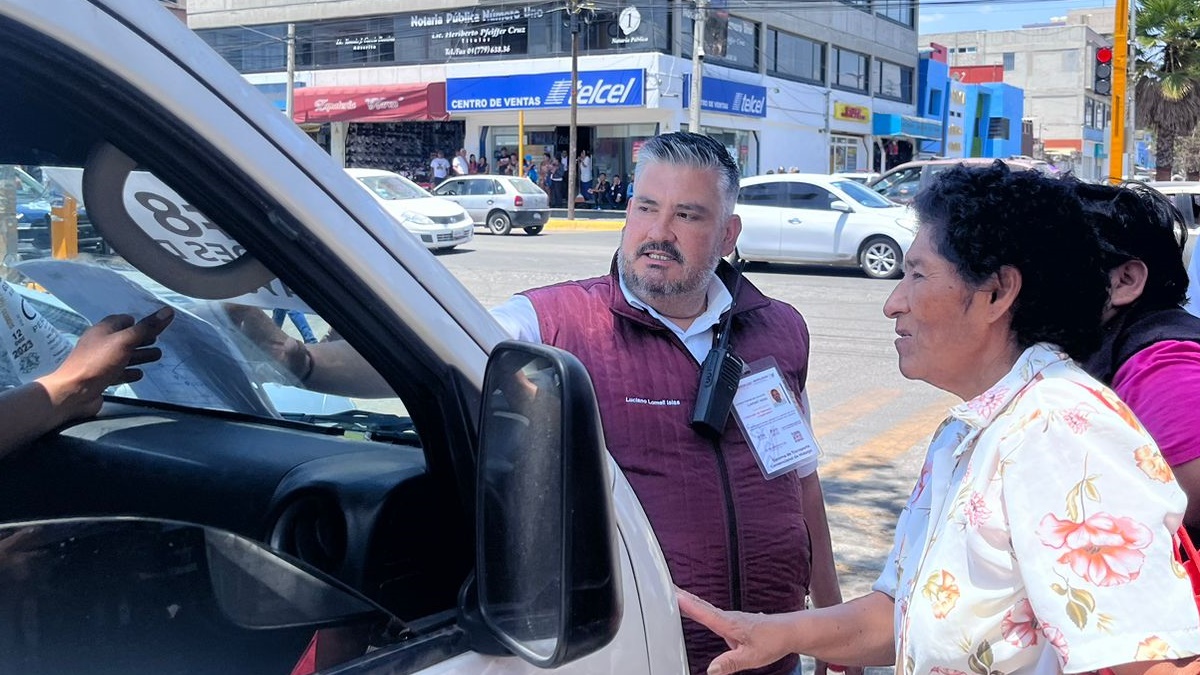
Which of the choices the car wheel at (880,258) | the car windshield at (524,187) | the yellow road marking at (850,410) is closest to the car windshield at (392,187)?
the car windshield at (524,187)

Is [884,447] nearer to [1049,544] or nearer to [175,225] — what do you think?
[1049,544]

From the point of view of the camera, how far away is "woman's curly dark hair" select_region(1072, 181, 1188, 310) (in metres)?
1.95

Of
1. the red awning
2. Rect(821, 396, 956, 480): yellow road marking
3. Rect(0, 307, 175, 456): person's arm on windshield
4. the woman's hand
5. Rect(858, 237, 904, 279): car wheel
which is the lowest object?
Rect(821, 396, 956, 480): yellow road marking

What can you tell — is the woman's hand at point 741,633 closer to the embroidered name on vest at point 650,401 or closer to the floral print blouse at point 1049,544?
the floral print blouse at point 1049,544

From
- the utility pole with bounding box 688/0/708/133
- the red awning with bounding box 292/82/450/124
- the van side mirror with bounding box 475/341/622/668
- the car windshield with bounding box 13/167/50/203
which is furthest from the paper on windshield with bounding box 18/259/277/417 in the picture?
the red awning with bounding box 292/82/450/124

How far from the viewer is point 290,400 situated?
1802mm

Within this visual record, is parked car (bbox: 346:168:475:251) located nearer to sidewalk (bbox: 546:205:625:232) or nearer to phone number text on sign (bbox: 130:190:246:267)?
sidewalk (bbox: 546:205:625:232)

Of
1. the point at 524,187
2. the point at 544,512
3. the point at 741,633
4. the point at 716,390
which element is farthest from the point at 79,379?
the point at 524,187

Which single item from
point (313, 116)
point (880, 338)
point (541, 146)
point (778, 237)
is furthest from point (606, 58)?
point (880, 338)

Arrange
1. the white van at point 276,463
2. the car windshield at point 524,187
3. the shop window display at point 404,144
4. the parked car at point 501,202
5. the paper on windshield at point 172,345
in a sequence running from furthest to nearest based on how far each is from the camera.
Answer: the shop window display at point 404,144
the car windshield at point 524,187
the parked car at point 501,202
the paper on windshield at point 172,345
the white van at point 276,463

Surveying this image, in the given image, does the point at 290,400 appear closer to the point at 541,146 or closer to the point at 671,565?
the point at 671,565

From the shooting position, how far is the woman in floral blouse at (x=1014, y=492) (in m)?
1.48

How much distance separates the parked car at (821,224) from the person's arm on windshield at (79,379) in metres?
13.8

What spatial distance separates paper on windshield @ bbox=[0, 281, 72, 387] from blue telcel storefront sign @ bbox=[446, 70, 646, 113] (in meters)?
29.6
